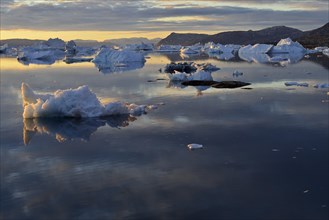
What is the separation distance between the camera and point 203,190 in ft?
29.7

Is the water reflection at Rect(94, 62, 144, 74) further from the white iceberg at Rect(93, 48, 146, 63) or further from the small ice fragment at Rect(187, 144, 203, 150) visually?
the small ice fragment at Rect(187, 144, 203, 150)

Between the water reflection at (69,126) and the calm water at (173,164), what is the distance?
36 mm

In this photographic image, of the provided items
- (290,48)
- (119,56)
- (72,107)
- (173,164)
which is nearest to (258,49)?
(290,48)

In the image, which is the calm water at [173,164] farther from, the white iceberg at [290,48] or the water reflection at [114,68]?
the white iceberg at [290,48]

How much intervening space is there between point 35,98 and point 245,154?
10186mm

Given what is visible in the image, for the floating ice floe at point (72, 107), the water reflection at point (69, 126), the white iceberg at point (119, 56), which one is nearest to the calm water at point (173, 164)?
the water reflection at point (69, 126)

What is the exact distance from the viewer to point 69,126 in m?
15.4

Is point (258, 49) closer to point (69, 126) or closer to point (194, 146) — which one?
point (69, 126)

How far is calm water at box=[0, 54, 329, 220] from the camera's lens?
820 centimetres

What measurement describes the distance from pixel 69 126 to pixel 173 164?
5724 millimetres

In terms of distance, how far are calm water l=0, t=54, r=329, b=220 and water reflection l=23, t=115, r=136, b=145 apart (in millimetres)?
36

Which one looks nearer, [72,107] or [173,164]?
[173,164]

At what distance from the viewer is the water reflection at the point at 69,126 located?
14.2m

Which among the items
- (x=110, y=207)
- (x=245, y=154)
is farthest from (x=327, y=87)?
(x=110, y=207)
